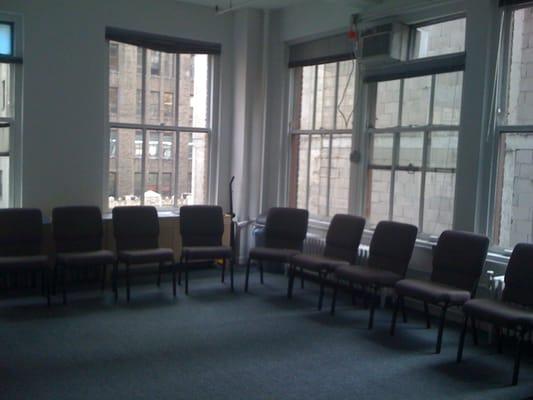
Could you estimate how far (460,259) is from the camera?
167 inches

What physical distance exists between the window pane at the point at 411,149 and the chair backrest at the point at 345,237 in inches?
27.8

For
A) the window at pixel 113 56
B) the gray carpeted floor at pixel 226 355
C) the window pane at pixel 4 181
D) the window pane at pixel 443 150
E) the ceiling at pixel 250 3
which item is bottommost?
the gray carpeted floor at pixel 226 355

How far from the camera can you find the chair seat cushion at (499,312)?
3451mm

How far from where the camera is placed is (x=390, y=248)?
478 centimetres

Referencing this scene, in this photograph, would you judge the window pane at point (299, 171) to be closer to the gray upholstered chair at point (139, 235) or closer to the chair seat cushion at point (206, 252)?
the chair seat cushion at point (206, 252)

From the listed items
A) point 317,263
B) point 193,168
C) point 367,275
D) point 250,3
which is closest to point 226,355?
point 367,275

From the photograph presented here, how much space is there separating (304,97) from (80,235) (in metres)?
2.99

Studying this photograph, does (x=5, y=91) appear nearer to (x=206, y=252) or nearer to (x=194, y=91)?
(x=194, y=91)

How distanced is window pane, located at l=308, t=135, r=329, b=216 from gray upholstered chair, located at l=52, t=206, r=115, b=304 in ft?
7.81

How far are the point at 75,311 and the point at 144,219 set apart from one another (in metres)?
1.25

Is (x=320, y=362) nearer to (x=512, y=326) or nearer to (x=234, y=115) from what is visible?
(x=512, y=326)

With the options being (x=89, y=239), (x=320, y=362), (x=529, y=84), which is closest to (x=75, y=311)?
(x=89, y=239)

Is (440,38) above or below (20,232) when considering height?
above

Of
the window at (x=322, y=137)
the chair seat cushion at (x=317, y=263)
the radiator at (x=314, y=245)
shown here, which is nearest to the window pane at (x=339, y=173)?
the window at (x=322, y=137)
